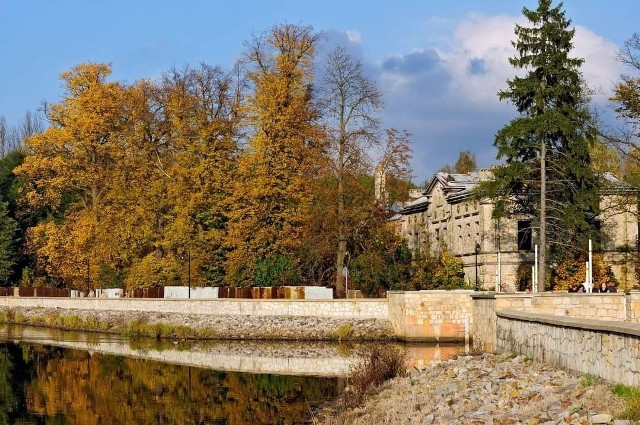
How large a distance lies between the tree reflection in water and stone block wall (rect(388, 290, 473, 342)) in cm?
1196

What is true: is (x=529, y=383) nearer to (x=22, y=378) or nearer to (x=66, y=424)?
(x=66, y=424)

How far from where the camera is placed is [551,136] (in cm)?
4800

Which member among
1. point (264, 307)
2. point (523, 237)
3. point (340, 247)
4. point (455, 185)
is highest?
point (455, 185)

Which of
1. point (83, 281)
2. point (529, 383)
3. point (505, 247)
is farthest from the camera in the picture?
point (83, 281)

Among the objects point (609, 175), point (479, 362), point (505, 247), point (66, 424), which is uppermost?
point (609, 175)

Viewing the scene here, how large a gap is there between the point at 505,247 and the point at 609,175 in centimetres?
983

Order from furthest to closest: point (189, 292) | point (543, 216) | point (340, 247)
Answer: point (189, 292) → point (340, 247) → point (543, 216)

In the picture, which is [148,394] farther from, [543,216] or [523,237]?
[523,237]

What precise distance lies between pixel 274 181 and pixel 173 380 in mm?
21440

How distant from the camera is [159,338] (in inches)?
1935

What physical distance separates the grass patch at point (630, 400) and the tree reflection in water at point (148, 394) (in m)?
10.2

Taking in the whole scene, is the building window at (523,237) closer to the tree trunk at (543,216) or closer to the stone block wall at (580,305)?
the tree trunk at (543,216)

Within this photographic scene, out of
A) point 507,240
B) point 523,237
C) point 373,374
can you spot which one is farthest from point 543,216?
point 373,374

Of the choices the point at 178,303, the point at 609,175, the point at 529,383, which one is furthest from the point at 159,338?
the point at 529,383
